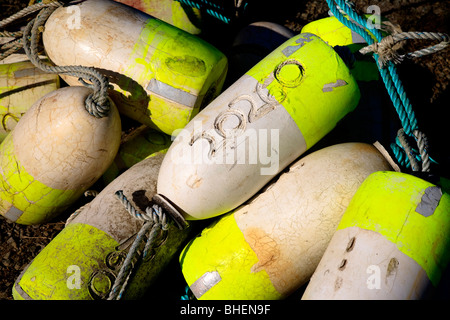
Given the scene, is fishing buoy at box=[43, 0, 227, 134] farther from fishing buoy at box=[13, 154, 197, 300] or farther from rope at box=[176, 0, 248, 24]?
rope at box=[176, 0, 248, 24]

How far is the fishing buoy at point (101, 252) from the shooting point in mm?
1544

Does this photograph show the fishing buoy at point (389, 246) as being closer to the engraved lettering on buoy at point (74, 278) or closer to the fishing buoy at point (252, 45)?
the engraved lettering on buoy at point (74, 278)

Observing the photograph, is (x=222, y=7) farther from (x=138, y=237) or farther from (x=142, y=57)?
(x=138, y=237)

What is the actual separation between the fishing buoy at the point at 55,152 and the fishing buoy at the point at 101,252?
130 millimetres

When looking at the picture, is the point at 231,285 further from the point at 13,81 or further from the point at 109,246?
the point at 13,81

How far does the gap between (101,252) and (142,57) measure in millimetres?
813

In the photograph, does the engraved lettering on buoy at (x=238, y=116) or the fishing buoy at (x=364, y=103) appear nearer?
the engraved lettering on buoy at (x=238, y=116)

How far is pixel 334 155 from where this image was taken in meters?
1.63

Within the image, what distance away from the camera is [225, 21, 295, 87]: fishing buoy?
2.21m

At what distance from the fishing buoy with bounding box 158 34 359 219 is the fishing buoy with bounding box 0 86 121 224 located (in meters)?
0.34

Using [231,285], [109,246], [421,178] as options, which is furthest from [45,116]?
[421,178]

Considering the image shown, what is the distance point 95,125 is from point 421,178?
4.20ft

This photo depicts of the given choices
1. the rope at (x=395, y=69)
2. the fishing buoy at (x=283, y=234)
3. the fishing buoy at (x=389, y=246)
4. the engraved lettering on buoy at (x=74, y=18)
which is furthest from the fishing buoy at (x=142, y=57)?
the fishing buoy at (x=389, y=246)

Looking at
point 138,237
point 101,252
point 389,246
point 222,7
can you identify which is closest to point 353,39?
point 222,7
